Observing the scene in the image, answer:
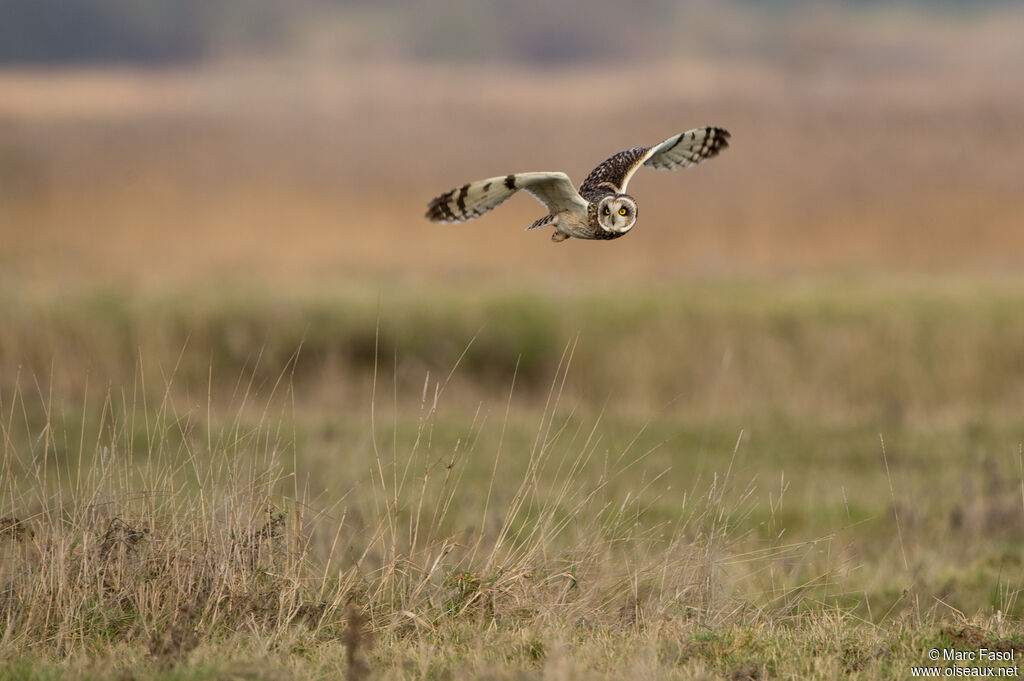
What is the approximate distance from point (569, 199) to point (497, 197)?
31 cm

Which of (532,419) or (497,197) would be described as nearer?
(497,197)

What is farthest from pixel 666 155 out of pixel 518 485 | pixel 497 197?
pixel 518 485

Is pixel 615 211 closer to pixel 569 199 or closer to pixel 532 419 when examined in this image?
pixel 569 199

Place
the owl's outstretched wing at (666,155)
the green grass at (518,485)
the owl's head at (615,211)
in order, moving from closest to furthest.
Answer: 1. the owl's head at (615,211)
2. the owl's outstretched wing at (666,155)
3. the green grass at (518,485)

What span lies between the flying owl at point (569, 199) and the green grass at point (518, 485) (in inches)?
70.2

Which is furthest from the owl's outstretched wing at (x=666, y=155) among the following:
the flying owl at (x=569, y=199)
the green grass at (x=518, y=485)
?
the green grass at (x=518, y=485)

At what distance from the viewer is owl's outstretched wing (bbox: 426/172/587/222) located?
4.07m

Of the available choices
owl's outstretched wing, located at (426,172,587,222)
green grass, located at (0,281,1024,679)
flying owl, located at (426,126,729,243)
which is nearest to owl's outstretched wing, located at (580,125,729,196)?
flying owl, located at (426,126,729,243)

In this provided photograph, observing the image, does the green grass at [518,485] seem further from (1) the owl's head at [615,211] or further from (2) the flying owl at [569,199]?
(1) the owl's head at [615,211]

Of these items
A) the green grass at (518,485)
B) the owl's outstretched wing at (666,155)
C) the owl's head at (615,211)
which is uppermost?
the owl's outstretched wing at (666,155)

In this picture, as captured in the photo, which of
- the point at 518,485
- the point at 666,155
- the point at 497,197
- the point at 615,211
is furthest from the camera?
the point at 518,485

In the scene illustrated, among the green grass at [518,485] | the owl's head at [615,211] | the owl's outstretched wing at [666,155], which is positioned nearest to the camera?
the owl's head at [615,211]

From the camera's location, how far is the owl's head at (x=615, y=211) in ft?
13.1

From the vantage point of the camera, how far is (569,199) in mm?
4109
